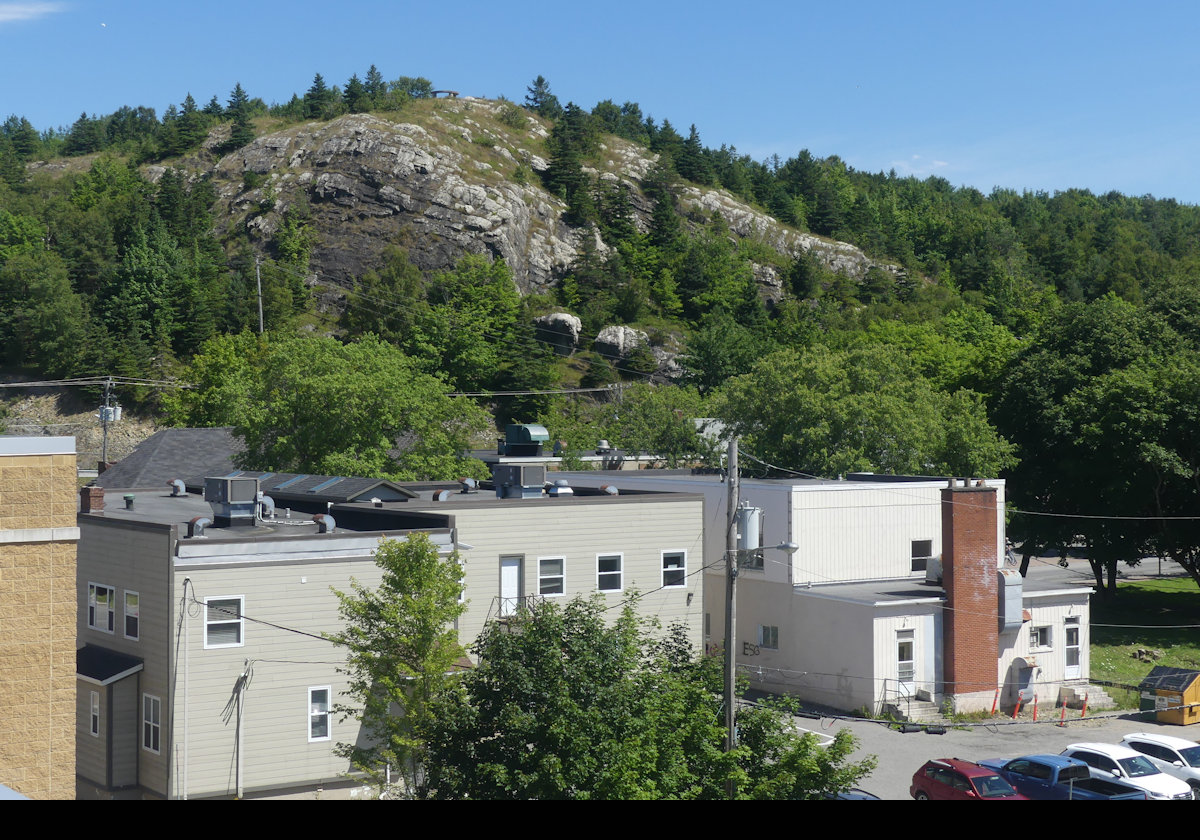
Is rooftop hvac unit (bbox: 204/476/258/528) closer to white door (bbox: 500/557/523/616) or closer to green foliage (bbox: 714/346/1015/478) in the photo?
white door (bbox: 500/557/523/616)

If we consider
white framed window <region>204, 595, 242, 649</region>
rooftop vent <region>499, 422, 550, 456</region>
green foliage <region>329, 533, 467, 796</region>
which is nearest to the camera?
green foliage <region>329, 533, 467, 796</region>

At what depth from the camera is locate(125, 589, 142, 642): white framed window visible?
25828 mm

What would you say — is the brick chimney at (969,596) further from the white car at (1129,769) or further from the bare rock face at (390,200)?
the bare rock face at (390,200)

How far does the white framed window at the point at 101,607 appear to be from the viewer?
88.4 feet

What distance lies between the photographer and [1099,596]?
174 ft

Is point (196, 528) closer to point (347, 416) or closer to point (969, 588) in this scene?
point (347, 416)

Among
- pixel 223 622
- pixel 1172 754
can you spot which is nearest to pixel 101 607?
pixel 223 622

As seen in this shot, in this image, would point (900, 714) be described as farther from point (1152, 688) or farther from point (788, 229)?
point (788, 229)

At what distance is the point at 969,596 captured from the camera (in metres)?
34.6

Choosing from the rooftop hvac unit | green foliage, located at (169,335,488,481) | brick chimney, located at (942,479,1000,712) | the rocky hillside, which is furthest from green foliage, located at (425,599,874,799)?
the rocky hillside

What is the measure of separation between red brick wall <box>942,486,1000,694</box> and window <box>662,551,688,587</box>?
27.9 ft

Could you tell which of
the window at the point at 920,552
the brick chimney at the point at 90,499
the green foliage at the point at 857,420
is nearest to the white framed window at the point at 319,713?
the brick chimney at the point at 90,499

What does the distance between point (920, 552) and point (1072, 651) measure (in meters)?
5.90
